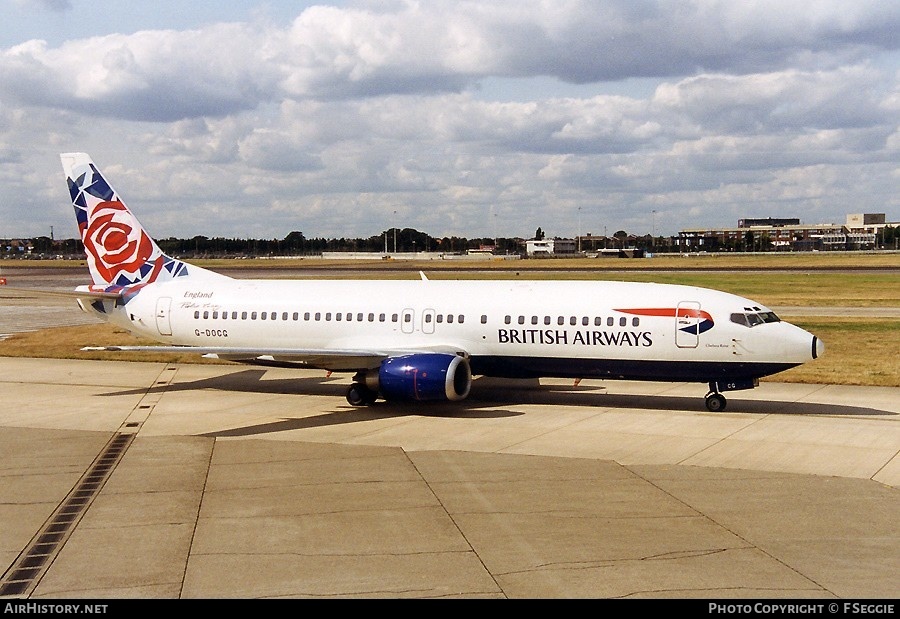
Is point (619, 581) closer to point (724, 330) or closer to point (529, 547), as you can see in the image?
point (529, 547)

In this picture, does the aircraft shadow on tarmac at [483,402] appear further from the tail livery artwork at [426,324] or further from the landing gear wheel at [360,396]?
the tail livery artwork at [426,324]

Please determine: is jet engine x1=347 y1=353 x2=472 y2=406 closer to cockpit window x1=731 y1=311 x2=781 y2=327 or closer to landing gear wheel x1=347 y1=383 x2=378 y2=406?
landing gear wheel x1=347 y1=383 x2=378 y2=406

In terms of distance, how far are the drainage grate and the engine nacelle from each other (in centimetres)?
778

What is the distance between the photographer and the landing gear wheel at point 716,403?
27391 mm

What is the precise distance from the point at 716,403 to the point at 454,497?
1238cm

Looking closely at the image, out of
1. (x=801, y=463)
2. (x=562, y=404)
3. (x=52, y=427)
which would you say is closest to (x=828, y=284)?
(x=562, y=404)

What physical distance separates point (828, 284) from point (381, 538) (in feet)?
269

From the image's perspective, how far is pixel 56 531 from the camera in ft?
51.8

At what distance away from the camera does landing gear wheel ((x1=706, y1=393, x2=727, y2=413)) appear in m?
27.4

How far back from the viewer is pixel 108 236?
34.4 meters

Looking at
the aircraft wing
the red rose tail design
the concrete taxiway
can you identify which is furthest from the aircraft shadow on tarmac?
the red rose tail design

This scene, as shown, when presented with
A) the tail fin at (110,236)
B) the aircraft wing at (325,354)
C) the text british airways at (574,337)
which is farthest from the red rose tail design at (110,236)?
the text british airways at (574,337)

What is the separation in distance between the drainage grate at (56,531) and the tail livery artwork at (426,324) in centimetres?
592

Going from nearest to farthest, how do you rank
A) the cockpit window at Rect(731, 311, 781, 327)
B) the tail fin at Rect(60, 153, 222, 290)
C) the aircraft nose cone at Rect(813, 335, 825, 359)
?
the aircraft nose cone at Rect(813, 335, 825, 359)
the cockpit window at Rect(731, 311, 781, 327)
the tail fin at Rect(60, 153, 222, 290)
